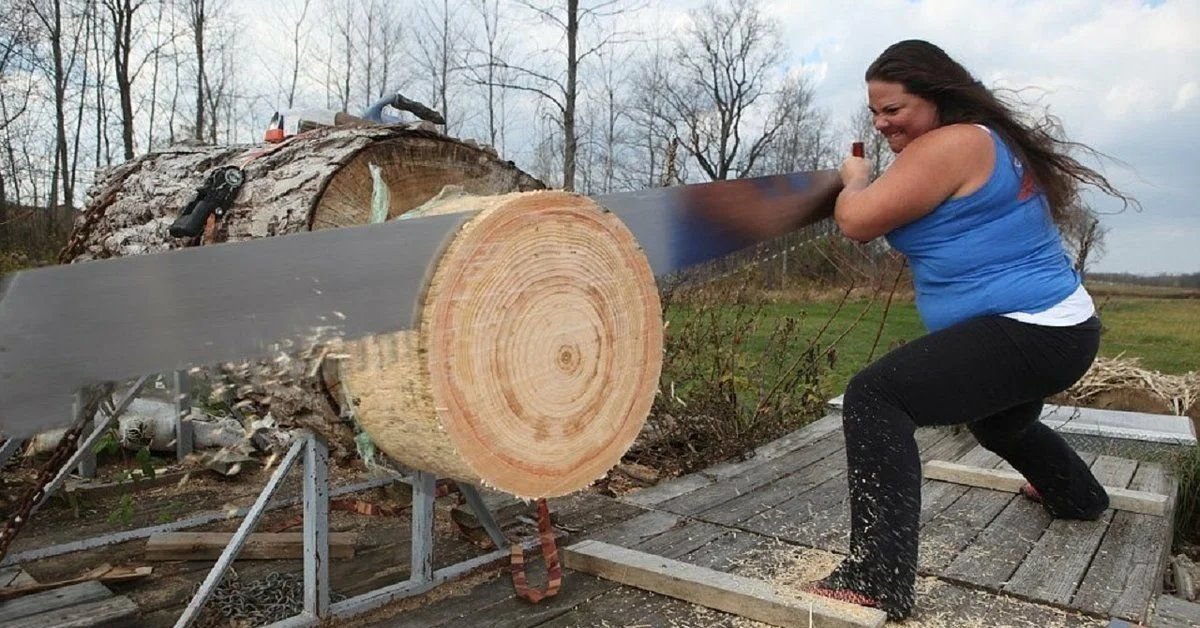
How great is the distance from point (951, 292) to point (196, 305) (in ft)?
6.65

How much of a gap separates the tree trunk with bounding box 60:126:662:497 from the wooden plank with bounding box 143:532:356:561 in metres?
0.90

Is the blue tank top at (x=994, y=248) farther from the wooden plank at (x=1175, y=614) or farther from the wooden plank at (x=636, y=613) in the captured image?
the wooden plank at (x=636, y=613)

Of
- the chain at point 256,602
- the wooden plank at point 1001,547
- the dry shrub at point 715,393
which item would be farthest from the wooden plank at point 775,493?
the chain at point 256,602

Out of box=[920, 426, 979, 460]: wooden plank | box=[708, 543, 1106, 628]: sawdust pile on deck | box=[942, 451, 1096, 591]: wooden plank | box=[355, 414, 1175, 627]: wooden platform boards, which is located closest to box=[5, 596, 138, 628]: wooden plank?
box=[355, 414, 1175, 627]: wooden platform boards

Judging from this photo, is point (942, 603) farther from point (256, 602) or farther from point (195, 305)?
point (195, 305)

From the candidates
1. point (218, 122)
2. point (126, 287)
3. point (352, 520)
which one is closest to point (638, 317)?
point (126, 287)

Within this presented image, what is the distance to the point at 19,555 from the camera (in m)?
3.12

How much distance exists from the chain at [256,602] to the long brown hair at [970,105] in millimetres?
2401

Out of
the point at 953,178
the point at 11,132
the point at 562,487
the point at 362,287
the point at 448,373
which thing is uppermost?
the point at 11,132

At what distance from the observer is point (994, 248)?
2559 mm

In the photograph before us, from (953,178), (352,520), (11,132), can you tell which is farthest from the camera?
(11,132)

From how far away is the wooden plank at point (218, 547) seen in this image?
3.36m

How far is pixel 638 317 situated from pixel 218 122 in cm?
2101

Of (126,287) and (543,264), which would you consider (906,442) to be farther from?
(126,287)
